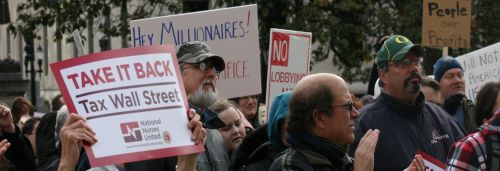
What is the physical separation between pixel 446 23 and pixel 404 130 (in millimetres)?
5935

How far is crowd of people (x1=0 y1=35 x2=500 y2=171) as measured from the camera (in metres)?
4.74

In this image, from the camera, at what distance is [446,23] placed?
1184 cm

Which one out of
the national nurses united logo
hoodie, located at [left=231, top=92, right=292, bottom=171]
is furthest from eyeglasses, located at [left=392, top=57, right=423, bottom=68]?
the national nurses united logo

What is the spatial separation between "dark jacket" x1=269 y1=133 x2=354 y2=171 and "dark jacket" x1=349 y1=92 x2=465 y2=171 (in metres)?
1.17

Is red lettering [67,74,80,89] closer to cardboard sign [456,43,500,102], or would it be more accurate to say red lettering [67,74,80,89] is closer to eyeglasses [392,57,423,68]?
eyeglasses [392,57,423,68]

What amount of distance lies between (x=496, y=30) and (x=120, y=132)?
21387mm

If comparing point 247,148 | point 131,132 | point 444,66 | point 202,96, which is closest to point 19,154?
point 444,66

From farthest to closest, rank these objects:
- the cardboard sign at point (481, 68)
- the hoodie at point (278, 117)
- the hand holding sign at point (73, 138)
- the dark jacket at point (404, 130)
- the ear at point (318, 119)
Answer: the cardboard sign at point (481, 68), the dark jacket at point (404, 130), the hoodie at point (278, 117), the ear at point (318, 119), the hand holding sign at point (73, 138)

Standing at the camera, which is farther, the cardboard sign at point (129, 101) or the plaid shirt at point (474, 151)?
the plaid shirt at point (474, 151)

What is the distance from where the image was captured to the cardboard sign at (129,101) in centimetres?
460

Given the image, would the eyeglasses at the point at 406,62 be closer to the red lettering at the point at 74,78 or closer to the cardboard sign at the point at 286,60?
the red lettering at the point at 74,78

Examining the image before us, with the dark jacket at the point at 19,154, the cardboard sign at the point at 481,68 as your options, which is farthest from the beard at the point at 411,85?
the cardboard sign at the point at 481,68

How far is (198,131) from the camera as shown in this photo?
471 centimetres

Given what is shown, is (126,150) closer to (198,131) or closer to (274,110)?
(198,131)
